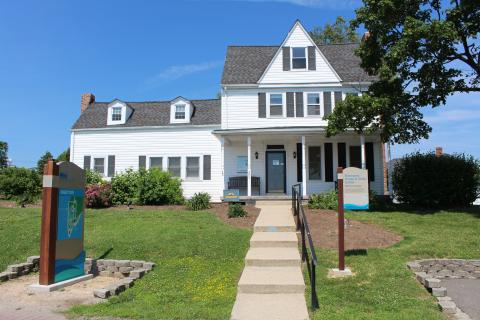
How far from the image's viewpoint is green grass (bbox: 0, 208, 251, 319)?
6.62 metres

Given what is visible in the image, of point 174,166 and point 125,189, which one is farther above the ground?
point 174,166

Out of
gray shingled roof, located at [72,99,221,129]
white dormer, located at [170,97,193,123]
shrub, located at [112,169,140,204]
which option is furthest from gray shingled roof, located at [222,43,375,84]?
shrub, located at [112,169,140,204]

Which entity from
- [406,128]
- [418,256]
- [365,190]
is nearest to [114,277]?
[365,190]

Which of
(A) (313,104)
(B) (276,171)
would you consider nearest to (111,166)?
(B) (276,171)

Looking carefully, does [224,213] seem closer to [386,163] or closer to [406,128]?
[406,128]

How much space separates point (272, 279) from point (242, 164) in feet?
45.0

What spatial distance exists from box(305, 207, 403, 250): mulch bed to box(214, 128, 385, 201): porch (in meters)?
7.12

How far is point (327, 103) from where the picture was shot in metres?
21.2

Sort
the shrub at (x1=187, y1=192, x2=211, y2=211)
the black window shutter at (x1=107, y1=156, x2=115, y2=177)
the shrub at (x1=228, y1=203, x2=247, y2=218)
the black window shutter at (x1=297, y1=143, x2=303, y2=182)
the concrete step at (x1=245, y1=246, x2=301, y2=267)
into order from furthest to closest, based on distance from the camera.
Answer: the black window shutter at (x1=107, y1=156, x2=115, y2=177) → the black window shutter at (x1=297, y1=143, x2=303, y2=182) → the shrub at (x1=187, y1=192, x2=211, y2=211) → the shrub at (x1=228, y1=203, x2=247, y2=218) → the concrete step at (x1=245, y1=246, x2=301, y2=267)

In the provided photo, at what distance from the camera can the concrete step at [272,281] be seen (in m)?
7.36

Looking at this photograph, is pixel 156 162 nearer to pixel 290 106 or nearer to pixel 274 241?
pixel 290 106

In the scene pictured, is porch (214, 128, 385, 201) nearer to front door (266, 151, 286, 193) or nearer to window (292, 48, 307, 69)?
front door (266, 151, 286, 193)

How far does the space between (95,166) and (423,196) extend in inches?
672

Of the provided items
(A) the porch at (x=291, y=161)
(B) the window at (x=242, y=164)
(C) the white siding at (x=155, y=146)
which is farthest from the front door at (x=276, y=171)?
(C) the white siding at (x=155, y=146)
